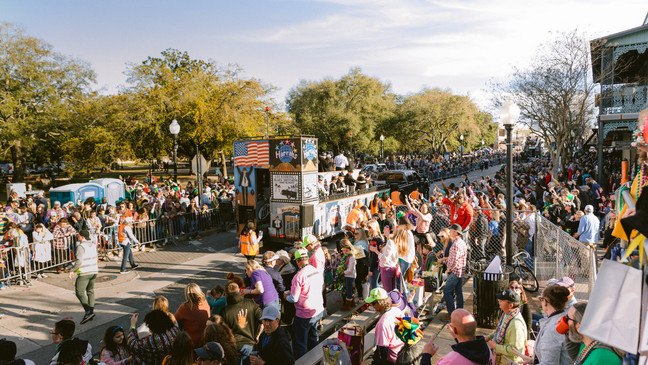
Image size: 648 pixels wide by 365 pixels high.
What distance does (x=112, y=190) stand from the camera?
66.1 feet

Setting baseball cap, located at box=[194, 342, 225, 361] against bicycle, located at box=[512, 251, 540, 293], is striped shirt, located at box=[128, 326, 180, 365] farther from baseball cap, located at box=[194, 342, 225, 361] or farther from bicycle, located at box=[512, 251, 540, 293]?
bicycle, located at box=[512, 251, 540, 293]

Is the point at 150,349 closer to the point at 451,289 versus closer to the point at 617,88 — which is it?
the point at 451,289

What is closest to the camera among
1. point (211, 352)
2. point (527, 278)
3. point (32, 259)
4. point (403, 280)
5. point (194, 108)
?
point (211, 352)

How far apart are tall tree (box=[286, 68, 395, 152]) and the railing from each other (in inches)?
1167

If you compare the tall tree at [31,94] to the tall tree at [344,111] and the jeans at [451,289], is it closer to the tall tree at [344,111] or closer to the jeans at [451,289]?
the tall tree at [344,111]

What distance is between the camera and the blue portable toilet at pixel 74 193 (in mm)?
18172

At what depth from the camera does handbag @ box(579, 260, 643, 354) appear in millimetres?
2168

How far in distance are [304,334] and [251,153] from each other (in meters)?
8.78

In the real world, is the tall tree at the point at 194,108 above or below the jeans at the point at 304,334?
above

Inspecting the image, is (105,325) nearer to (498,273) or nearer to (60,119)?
(498,273)

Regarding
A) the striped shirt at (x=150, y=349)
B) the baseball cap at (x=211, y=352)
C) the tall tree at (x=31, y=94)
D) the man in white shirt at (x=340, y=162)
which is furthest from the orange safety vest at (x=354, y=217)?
the tall tree at (x=31, y=94)

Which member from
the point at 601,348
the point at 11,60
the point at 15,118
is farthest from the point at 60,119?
the point at 601,348

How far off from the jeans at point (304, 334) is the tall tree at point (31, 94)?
3381cm

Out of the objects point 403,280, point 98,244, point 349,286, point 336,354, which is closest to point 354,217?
point 349,286
